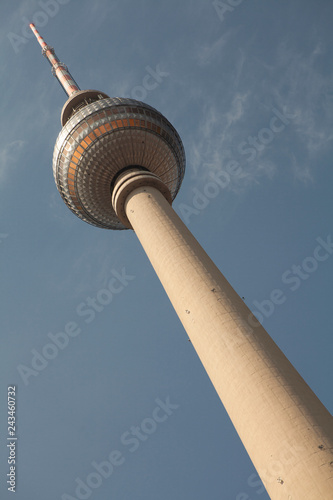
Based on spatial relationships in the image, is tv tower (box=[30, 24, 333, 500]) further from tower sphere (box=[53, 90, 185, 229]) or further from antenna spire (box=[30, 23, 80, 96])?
antenna spire (box=[30, 23, 80, 96])

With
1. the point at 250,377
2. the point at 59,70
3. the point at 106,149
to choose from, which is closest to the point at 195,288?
the point at 250,377

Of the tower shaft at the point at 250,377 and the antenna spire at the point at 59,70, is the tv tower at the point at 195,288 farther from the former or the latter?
the antenna spire at the point at 59,70

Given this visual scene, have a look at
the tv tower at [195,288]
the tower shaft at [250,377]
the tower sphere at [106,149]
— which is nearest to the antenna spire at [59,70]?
→ the tv tower at [195,288]

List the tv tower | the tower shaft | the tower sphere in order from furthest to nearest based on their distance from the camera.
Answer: the tower sphere < the tv tower < the tower shaft

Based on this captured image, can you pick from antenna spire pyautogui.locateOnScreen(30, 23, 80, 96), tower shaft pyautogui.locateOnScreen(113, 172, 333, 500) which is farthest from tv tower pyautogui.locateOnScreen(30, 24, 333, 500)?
antenna spire pyautogui.locateOnScreen(30, 23, 80, 96)

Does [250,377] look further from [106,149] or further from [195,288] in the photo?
[106,149]

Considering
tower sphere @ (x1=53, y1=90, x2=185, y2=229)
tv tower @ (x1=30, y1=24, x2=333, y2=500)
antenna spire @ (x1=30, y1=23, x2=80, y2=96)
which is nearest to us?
tv tower @ (x1=30, y1=24, x2=333, y2=500)
